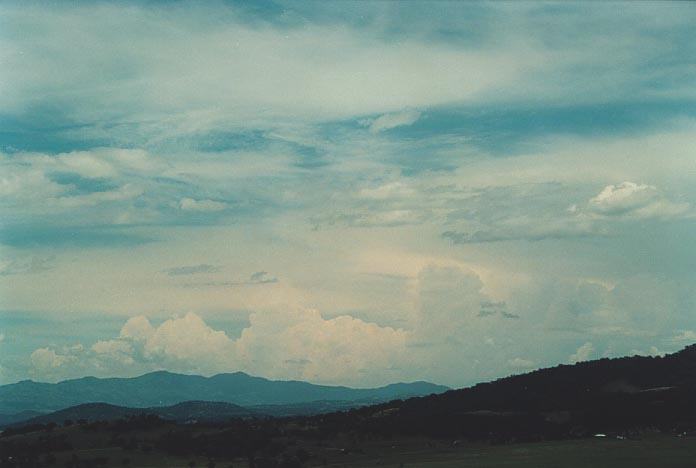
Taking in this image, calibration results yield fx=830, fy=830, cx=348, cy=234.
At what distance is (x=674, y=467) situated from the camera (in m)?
199
